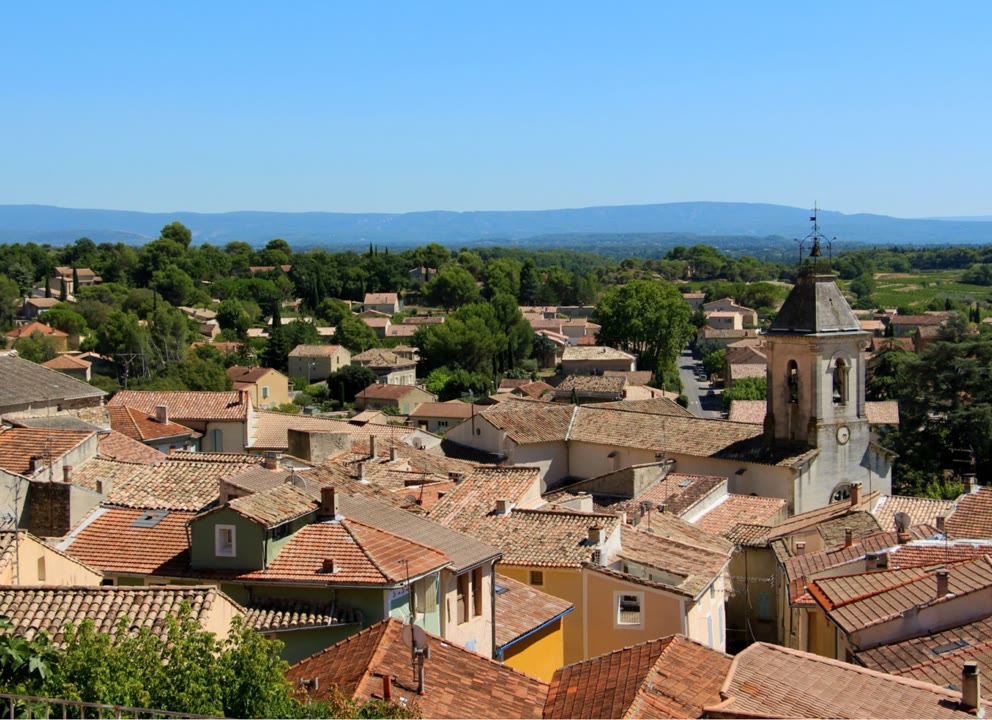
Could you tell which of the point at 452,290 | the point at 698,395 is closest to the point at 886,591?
the point at 698,395

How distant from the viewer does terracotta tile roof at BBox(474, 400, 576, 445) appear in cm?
3747

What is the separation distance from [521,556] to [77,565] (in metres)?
6.66

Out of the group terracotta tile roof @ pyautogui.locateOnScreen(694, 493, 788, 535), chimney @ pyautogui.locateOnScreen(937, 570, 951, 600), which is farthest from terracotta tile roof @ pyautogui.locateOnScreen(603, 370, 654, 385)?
chimney @ pyautogui.locateOnScreen(937, 570, 951, 600)

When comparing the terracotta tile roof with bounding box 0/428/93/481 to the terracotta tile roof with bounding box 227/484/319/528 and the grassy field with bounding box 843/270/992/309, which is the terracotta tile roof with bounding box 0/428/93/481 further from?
the grassy field with bounding box 843/270/992/309

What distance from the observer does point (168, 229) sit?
159 m

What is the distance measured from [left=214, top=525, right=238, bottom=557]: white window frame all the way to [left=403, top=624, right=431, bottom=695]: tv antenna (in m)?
3.31

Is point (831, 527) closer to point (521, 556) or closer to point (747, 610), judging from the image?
point (747, 610)

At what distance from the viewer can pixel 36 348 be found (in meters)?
81.1

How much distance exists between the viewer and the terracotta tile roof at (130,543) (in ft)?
51.2

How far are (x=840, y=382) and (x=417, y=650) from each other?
81.2ft

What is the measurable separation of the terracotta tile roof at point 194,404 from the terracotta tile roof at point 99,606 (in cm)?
3125

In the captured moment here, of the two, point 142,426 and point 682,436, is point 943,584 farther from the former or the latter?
point 142,426

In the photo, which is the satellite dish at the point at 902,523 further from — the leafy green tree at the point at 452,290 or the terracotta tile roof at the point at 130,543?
the leafy green tree at the point at 452,290

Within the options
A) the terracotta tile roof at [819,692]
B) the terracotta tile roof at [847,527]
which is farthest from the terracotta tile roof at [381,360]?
the terracotta tile roof at [819,692]
